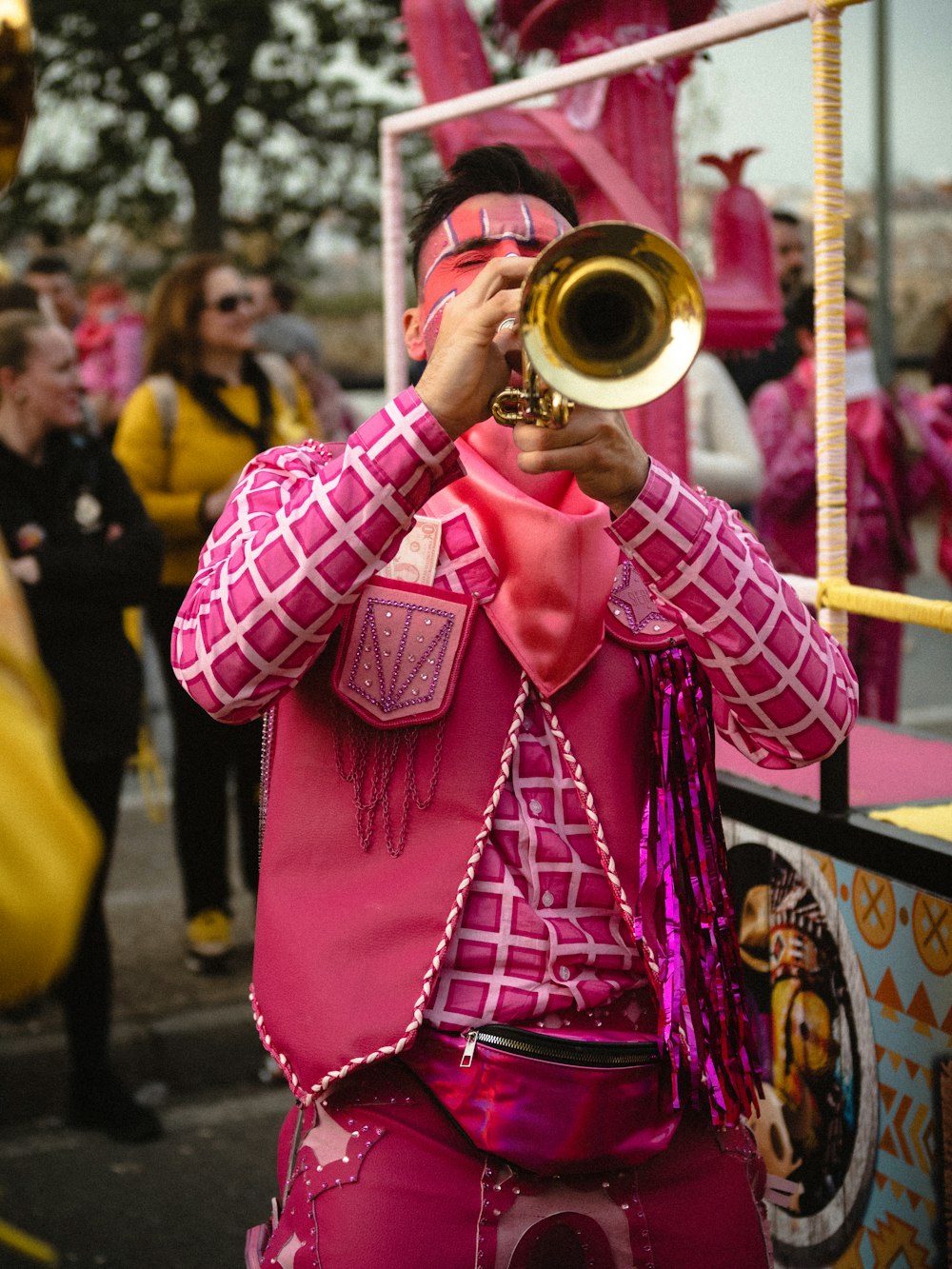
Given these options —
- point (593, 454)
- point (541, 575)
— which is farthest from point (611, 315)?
point (541, 575)

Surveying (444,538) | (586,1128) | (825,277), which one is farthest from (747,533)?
(825,277)

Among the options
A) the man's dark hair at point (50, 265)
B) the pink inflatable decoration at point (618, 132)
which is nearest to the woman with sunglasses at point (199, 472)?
the pink inflatable decoration at point (618, 132)

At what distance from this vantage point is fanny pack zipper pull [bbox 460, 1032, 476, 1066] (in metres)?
1.60

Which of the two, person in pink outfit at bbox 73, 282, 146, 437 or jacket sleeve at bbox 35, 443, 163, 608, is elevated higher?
person in pink outfit at bbox 73, 282, 146, 437

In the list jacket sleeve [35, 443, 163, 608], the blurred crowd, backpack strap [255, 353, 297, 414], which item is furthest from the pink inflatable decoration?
backpack strap [255, 353, 297, 414]

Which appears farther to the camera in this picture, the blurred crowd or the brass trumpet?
the blurred crowd

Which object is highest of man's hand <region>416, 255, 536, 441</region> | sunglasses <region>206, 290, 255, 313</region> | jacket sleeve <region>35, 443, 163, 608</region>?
sunglasses <region>206, 290, 255, 313</region>

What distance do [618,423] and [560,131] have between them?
236 centimetres

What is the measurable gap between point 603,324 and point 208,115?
43.0ft

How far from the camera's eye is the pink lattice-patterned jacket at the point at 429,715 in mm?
1576

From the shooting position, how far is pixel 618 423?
155 cm

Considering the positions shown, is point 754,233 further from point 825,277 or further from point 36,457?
point 36,457

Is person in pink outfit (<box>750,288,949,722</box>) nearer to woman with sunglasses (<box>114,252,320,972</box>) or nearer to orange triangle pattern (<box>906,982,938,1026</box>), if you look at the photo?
woman with sunglasses (<box>114,252,320,972</box>)

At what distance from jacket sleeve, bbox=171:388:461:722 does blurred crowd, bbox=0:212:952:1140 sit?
2.45 meters
